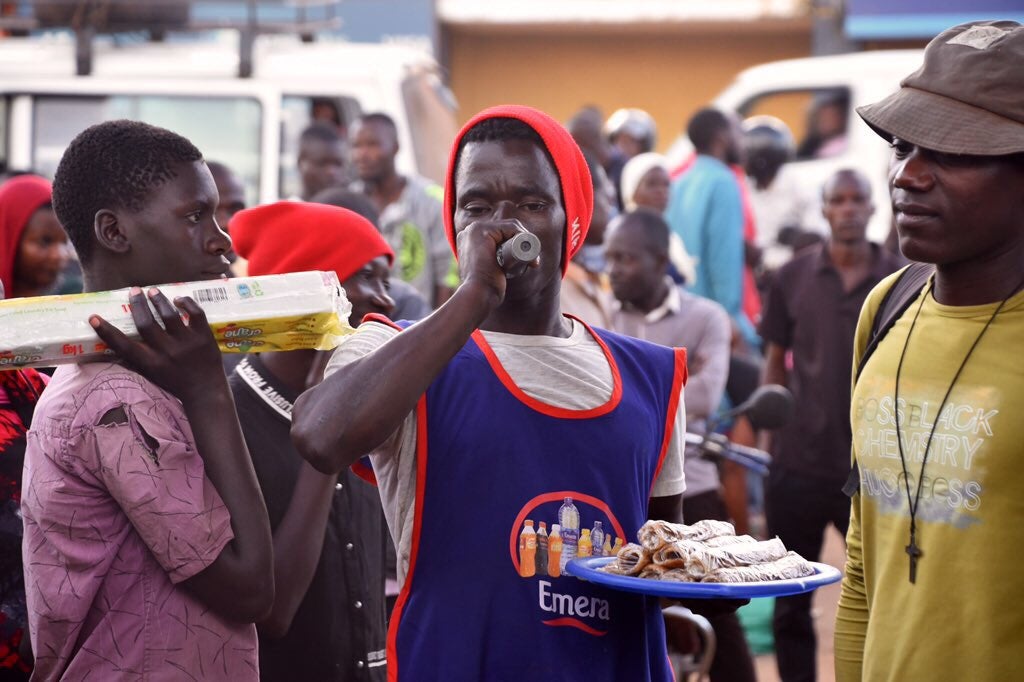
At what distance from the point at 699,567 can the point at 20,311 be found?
1.32 meters

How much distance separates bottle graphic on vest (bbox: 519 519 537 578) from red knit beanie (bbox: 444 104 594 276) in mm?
547

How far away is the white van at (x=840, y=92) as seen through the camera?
11.7 m

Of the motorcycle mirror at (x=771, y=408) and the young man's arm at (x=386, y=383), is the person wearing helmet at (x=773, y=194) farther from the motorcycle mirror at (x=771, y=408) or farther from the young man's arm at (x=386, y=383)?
the young man's arm at (x=386, y=383)

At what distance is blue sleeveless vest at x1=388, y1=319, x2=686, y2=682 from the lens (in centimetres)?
248

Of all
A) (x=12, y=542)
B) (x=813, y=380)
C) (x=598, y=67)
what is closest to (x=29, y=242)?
(x=12, y=542)

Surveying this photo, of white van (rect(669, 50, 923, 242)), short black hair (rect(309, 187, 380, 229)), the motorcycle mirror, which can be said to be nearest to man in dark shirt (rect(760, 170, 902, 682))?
the motorcycle mirror

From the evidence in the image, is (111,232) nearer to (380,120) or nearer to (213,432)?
(213,432)

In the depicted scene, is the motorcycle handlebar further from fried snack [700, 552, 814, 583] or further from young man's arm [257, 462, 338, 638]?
fried snack [700, 552, 814, 583]

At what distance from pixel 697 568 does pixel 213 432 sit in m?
0.95

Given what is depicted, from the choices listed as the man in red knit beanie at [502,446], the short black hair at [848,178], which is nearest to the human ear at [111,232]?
the man in red knit beanie at [502,446]

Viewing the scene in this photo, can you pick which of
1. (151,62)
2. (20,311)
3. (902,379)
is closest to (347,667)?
(20,311)

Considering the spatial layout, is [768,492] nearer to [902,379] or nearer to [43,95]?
[902,379]

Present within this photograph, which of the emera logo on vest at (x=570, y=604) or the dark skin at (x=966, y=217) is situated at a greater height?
the dark skin at (x=966, y=217)

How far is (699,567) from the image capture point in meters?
2.42
